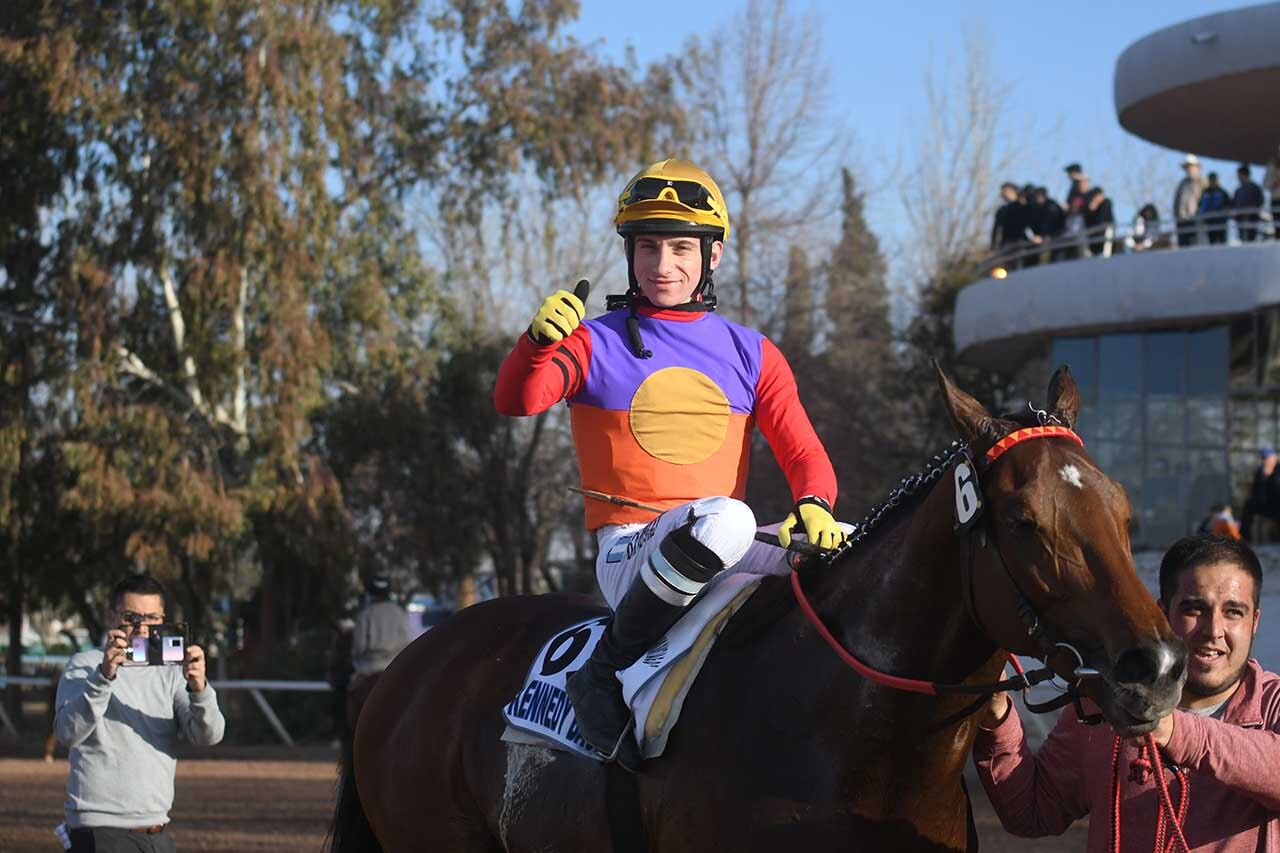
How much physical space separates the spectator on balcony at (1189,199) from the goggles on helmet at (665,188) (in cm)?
1745

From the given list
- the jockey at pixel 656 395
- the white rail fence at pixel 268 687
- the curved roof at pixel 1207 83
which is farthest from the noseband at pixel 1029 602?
the curved roof at pixel 1207 83

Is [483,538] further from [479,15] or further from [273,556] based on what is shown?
[479,15]

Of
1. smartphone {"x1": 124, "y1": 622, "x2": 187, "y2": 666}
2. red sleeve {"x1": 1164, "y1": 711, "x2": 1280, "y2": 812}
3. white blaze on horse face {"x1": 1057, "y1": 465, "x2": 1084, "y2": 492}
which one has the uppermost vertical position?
white blaze on horse face {"x1": 1057, "y1": 465, "x2": 1084, "y2": 492}

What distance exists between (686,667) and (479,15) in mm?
21204

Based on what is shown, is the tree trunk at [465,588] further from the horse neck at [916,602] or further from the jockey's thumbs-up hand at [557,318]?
the horse neck at [916,602]

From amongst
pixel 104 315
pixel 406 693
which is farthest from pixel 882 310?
pixel 406 693

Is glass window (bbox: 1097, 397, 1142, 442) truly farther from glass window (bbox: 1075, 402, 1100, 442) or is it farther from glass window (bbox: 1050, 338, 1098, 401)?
glass window (bbox: 1050, 338, 1098, 401)

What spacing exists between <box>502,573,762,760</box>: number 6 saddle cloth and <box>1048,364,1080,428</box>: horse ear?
0.88 metres

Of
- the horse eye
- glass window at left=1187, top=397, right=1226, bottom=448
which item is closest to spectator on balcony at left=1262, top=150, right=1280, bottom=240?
glass window at left=1187, top=397, right=1226, bottom=448

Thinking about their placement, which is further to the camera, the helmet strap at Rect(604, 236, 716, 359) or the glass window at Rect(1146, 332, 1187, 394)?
the glass window at Rect(1146, 332, 1187, 394)

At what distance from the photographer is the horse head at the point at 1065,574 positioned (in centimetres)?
269

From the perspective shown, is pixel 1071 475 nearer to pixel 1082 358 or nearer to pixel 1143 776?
pixel 1143 776

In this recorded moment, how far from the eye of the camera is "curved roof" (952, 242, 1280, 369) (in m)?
20.0

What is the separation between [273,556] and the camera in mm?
22312
